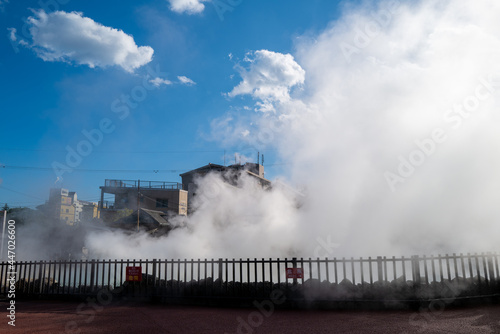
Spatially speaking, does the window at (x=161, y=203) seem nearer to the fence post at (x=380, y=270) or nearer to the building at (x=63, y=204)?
the building at (x=63, y=204)

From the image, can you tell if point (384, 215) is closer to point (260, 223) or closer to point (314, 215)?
point (314, 215)

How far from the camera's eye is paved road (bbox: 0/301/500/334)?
7.66 metres

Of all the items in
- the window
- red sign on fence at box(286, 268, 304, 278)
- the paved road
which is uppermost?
the window

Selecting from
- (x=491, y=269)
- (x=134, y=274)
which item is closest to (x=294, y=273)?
(x=134, y=274)

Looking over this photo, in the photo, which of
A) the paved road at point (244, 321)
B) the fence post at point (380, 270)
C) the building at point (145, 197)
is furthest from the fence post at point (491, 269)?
the building at point (145, 197)

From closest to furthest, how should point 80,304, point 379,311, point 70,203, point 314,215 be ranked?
point 379,311 < point 80,304 < point 314,215 < point 70,203

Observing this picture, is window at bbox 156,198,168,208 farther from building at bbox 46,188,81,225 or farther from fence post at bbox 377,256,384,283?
fence post at bbox 377,256,384,283

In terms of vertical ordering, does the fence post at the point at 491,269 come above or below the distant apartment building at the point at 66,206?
below

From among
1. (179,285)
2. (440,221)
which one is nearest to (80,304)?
(179,285)

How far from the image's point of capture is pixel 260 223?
1891cm

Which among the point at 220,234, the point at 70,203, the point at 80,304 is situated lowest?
the point at 80,304

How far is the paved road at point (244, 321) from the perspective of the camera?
7664mm

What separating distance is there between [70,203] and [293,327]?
73.5 metres

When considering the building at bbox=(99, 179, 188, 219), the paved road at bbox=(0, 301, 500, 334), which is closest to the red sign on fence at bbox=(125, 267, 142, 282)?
the paved road at bbox=(0, 301, 500, 334)
